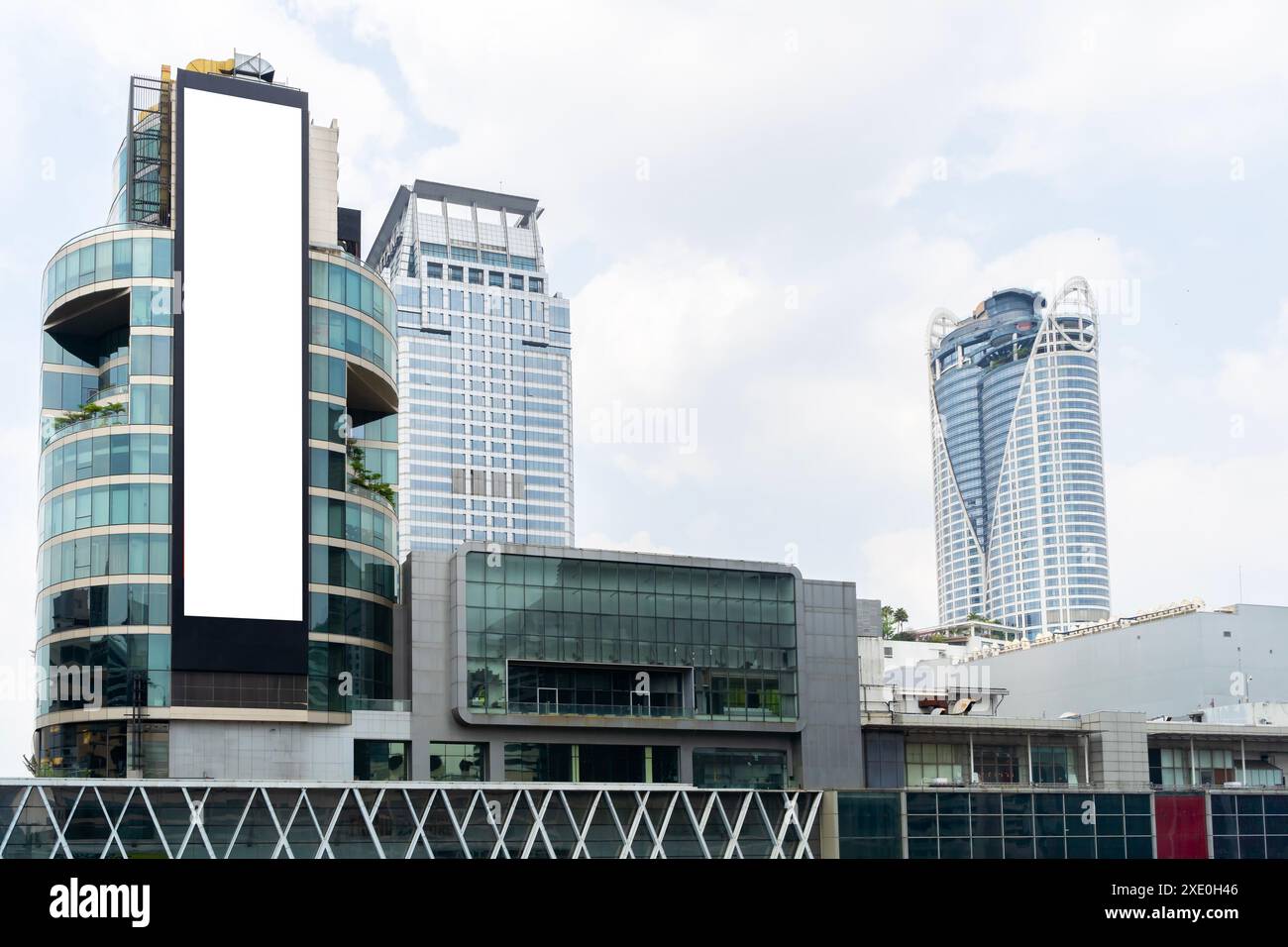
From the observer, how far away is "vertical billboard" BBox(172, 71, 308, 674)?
289 feet

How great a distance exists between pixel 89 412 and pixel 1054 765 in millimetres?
68107

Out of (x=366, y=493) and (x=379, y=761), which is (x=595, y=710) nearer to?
(x=379, y=761)

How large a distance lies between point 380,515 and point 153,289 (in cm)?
1989

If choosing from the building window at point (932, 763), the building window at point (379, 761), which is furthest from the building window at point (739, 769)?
the building window at point (379, 761)

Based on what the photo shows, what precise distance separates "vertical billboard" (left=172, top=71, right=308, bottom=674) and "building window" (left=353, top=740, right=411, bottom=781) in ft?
19.5

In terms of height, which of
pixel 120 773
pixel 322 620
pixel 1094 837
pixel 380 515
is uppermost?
pixel 380 515

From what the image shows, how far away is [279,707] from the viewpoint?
88125 mm

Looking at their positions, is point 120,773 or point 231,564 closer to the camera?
point 120,773

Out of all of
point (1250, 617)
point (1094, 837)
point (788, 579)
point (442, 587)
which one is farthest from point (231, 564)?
point (1250, 617)

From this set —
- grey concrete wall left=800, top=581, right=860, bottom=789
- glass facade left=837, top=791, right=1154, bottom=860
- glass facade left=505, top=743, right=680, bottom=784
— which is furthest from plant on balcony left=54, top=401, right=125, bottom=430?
glass facade left=837, top=791, right=1154, bottom=860

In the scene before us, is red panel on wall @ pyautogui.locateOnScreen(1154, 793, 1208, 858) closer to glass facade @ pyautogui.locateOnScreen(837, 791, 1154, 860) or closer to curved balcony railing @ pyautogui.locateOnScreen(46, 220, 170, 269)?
glass facade @ pyautogui.locateOnScreen(837, 791, 1154, 860)

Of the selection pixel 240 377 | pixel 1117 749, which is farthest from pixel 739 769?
pixel 240 377
